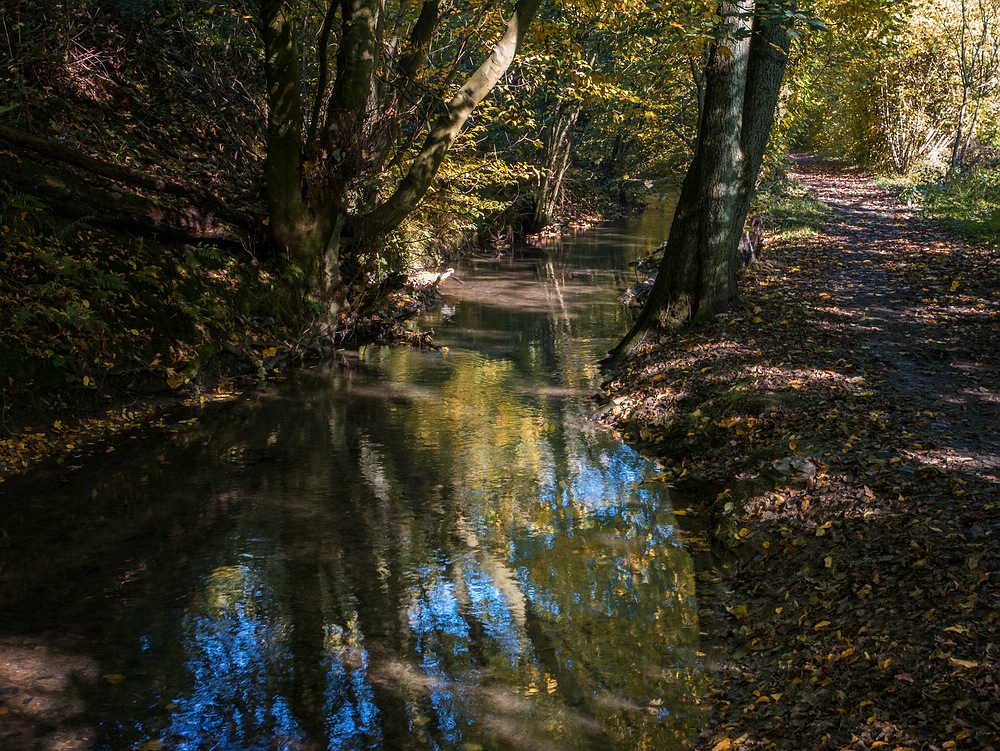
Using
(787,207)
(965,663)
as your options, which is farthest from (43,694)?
(787,207)

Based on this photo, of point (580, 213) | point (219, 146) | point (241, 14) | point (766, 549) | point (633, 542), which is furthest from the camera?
point (580, 213)

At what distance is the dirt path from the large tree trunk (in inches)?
20.5

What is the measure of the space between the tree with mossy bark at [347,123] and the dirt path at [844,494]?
5247 mm

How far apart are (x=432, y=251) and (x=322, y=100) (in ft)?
25.7

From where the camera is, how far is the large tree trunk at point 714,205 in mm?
11445

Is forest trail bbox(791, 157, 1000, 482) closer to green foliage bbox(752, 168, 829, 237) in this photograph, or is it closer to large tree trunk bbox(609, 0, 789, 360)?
green foliage bbox(752, 168, 829, 237)

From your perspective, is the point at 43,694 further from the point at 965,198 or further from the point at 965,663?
the point at 965,198

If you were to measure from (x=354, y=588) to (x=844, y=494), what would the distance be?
391 centimetres

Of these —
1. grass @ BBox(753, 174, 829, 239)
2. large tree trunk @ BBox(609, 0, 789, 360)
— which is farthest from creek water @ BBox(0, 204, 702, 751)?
grass @ BBox(753, 174, 829, 239)

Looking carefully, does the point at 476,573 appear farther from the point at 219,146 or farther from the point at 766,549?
the point at 219,146

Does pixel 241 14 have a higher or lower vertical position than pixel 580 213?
Result: higher

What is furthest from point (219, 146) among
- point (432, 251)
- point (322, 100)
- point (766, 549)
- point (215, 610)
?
point (766, 549)

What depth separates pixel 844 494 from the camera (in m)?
6.73

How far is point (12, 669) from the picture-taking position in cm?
544
